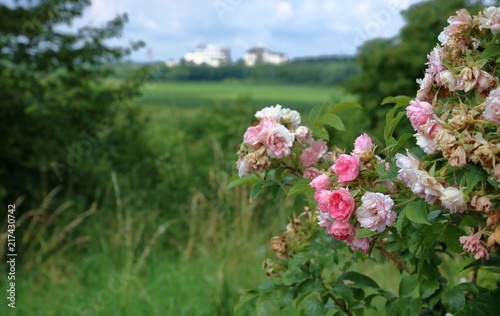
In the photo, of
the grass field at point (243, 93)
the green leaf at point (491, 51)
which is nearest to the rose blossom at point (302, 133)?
the green leaf at point (491, 51)

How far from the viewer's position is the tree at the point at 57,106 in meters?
5.05

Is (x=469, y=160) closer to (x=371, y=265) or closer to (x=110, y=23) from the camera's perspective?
(x=371, y=265)

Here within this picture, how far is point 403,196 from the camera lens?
1.33 m

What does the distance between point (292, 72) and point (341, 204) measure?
31.9ft

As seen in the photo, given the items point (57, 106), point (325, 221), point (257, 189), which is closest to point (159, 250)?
point (57, 106)

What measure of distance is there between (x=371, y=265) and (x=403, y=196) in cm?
329

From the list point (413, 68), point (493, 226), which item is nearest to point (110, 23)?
point (413, 68)

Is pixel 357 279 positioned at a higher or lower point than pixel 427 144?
lower

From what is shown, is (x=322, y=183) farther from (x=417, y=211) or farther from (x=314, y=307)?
(x=314, y=307)

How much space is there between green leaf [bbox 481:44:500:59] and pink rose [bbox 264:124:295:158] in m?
0.49

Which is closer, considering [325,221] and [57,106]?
[325,221]

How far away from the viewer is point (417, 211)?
3.87 ft

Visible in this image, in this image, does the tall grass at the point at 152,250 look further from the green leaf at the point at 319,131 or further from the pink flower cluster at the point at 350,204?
the pink flower cluster at the point at 350,204

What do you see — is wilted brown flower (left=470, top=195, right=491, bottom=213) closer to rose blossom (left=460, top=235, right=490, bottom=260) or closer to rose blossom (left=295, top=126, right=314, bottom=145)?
rose blossom (left=460, top=235, right=490, bottom=260)
